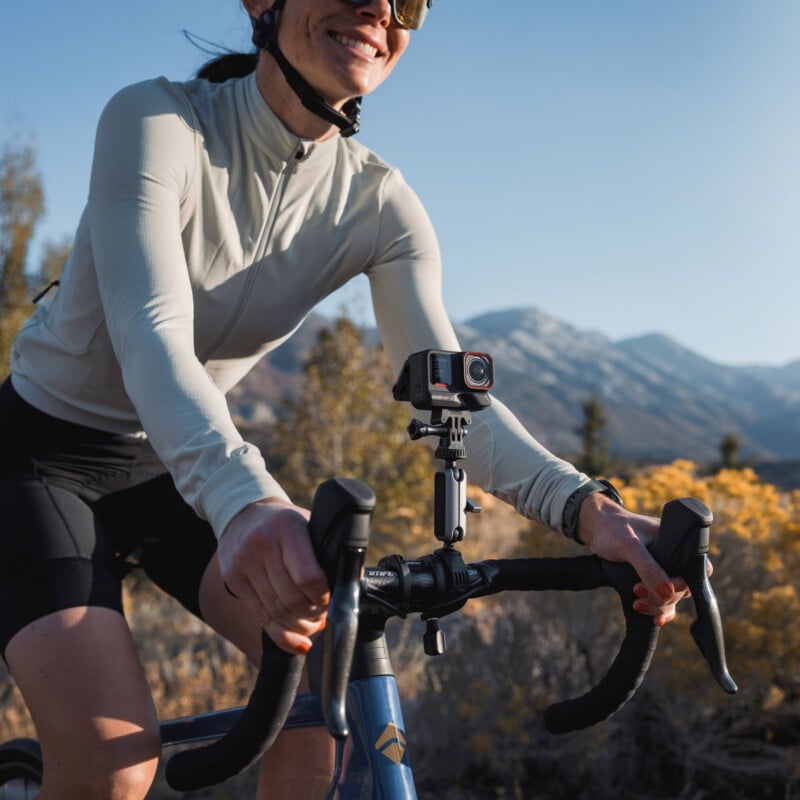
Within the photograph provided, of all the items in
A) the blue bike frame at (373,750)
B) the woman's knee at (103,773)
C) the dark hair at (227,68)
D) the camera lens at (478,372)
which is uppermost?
the dark hair at (227,68)

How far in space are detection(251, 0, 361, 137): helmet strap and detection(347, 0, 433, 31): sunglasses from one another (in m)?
0.21

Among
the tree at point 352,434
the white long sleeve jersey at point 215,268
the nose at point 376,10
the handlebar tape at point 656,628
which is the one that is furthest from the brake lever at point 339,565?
the tree at point 352,434

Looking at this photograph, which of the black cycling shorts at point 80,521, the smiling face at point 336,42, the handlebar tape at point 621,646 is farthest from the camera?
the smiling face at point 336,42

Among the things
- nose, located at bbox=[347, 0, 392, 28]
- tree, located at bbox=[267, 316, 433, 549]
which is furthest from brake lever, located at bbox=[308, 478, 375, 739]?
tree, located at bbox=[267, 316, 433, 549]

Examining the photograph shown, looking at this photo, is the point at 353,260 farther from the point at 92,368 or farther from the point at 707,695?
the point at 707,695

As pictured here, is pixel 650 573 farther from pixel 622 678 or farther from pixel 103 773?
pixel 103 773

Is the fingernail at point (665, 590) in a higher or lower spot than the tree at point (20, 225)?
lower

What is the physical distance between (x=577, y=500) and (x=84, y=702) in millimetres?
894

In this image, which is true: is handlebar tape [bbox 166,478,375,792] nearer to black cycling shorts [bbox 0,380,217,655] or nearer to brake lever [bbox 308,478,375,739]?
brake lever [bbox 308,478,375,739]

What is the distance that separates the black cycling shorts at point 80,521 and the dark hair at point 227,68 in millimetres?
866

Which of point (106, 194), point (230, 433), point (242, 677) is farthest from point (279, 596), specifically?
point (242, 677)

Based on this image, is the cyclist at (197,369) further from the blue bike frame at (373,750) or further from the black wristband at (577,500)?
the blue bike frame at (373,750)

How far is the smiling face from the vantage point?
164 centimetres

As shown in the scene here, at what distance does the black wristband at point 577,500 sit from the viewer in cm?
154
